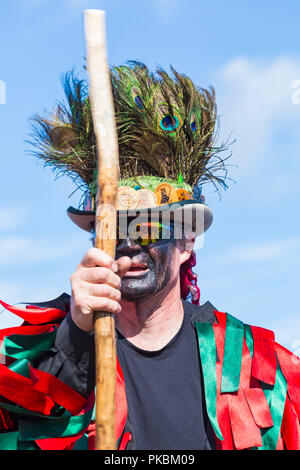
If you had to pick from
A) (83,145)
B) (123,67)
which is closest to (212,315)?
(83,145)

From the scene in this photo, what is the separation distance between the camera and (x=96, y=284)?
2.66m

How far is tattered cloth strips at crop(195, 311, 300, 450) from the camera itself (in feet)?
11.8

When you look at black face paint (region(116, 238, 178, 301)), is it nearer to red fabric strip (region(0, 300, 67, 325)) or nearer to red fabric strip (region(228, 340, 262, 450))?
red fabric strip (region(0, 300, 67, 325))

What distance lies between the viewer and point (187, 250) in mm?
4293

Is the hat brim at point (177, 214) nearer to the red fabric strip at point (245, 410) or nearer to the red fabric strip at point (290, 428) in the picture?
the red fabric strip at point (245, 410)

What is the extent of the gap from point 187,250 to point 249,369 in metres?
0.93

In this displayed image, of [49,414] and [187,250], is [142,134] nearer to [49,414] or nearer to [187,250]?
[187,250]

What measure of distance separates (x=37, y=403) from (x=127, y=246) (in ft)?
3.44

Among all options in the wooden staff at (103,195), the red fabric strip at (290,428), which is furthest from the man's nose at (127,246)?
the red fabric strip at (290,428)

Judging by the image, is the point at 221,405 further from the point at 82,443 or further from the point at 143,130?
the point at 143,130

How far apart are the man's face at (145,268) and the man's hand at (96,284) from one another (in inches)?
37.7

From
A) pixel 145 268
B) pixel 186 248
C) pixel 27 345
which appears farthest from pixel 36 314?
pixel 186 248

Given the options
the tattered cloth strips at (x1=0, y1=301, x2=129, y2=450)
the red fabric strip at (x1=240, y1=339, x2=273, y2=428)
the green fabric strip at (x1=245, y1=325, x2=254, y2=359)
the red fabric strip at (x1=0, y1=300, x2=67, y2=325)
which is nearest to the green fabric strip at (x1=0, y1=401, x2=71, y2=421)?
the tattered cloth strips at (x1=0, y1=301, x2=129, y2=450)

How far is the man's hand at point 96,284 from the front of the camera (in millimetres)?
2621
